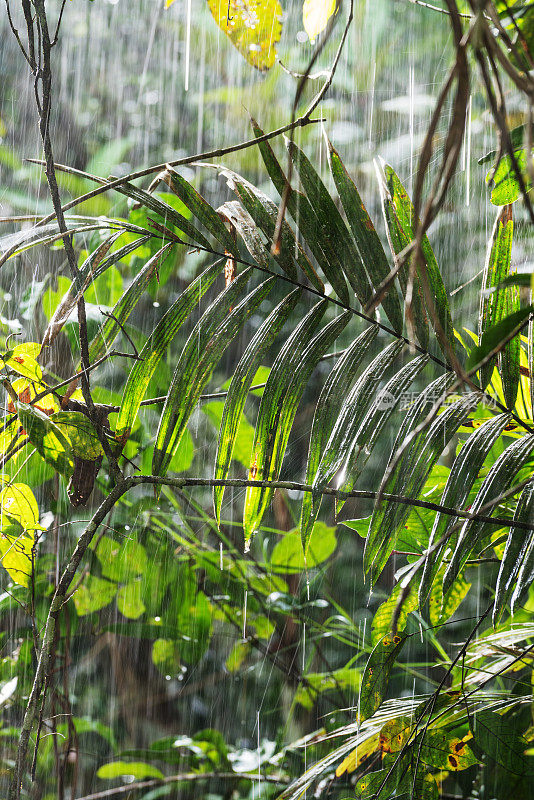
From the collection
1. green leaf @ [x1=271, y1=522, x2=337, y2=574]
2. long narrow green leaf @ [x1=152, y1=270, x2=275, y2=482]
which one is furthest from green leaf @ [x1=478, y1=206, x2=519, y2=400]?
green leaf @ [x1=271, y1=522, x2=337, y2=574]

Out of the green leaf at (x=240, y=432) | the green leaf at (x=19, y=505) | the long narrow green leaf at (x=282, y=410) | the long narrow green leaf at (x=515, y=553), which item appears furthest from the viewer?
the green leaf at (x=240, y=432)

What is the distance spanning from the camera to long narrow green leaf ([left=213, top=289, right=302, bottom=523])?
66 cm

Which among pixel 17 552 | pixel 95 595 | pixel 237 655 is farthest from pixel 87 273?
pixel 237 655

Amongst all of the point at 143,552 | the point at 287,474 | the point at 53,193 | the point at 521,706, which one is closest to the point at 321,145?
the point at 287,474

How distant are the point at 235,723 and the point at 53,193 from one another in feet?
5.68

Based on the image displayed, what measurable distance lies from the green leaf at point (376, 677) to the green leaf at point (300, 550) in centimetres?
66

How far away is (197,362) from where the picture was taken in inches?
25.9

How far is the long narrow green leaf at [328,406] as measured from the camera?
0.64 metres

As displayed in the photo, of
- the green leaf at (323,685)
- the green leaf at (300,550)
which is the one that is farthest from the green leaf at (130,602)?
the green leaf at (323,685)

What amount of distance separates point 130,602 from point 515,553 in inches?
37.2

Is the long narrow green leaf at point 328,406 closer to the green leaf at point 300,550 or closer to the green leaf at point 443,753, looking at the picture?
the green leaf at point 443,753

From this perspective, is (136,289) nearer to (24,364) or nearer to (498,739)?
(24,364)

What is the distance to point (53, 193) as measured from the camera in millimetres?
670

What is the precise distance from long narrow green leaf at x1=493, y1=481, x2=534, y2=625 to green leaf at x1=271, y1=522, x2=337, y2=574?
76 centimetres
